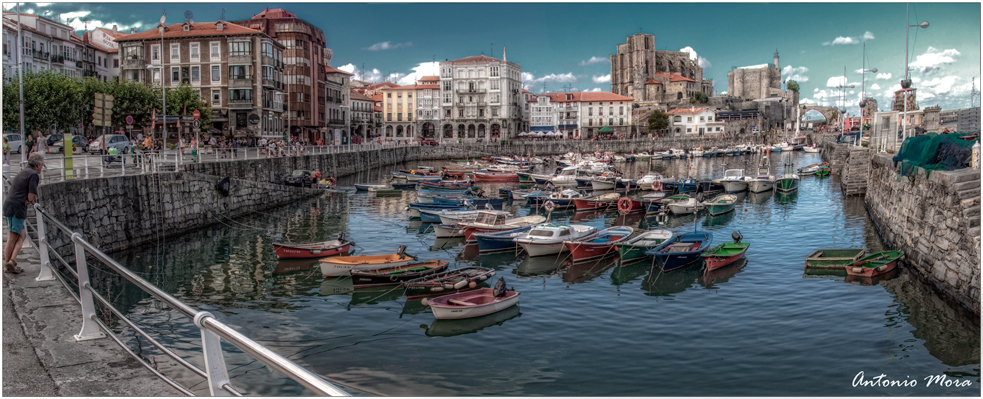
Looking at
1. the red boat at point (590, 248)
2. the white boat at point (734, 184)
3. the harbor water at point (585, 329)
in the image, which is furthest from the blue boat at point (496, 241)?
the white boat at point (734, 184)

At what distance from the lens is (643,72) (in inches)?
7052

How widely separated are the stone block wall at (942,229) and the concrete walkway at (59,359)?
20.9 meters

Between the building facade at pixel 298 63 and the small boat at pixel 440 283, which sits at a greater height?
the building facade at pixel 298 63

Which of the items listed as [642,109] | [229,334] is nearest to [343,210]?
[229,334]

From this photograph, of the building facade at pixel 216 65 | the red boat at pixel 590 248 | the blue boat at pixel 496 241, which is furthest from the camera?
the building facade at pixel 216 65

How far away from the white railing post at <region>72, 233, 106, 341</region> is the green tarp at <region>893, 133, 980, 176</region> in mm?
26998

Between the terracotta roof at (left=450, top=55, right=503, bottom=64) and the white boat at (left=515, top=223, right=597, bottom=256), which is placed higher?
the terracotta roof at (left=450, top=55, right=503, bottom=64)

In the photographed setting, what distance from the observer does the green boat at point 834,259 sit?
26.2m

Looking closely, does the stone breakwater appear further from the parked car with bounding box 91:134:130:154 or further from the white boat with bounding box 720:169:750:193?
the parked car with bounding box 91:134:130:154

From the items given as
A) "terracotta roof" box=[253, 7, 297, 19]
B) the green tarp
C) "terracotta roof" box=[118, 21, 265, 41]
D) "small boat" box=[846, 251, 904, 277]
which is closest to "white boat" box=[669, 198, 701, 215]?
the green tarp

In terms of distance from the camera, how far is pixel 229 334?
404cm

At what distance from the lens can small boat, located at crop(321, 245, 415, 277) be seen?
24797 mm

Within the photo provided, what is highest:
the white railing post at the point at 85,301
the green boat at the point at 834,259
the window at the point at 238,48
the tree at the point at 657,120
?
the window at the point at 238,48

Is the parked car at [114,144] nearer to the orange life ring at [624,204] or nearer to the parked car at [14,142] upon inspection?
the parked car at [14,142]
